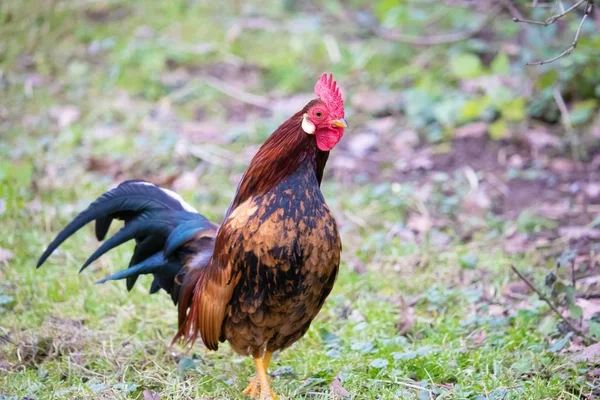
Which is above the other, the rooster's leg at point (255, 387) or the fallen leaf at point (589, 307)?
the rooster's leg at point (255, 387)

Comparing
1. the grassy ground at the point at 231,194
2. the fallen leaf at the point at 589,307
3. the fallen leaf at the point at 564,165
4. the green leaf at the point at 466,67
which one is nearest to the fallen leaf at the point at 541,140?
the grassy ground at the point at 231,194

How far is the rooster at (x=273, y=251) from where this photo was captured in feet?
10.8

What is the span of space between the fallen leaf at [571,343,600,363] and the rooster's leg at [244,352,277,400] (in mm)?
1440

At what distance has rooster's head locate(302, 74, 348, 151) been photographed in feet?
10.9

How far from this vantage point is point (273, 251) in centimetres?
325

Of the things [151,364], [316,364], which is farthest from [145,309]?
[316,364]

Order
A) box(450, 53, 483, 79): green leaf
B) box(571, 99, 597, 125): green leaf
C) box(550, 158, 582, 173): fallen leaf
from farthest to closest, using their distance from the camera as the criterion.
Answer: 1. box(450, 53, 483, 79): green leaf
2. box(571, 99, 597, 125): green leaf
3. box(550, 158, 582, 173): fallen leaf

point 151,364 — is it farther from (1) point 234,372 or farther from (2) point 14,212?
(2) point 14,212

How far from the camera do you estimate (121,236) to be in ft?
12.7

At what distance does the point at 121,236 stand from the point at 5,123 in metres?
3.98

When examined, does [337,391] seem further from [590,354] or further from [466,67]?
[466,67]

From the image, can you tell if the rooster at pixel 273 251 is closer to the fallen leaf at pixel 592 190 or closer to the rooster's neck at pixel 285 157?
the rooster's neck at pixel 285 157

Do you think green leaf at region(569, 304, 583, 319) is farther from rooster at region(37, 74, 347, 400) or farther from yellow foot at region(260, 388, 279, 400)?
yellow foot at region(260, 388, 279, 400)

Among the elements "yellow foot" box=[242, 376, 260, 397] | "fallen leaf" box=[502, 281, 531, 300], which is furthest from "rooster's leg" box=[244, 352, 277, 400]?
"fallen leaf" box=[502, 281, 531, 300]
